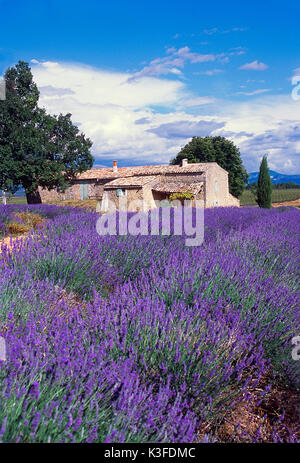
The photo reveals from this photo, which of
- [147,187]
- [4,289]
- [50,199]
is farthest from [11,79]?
[4,289]

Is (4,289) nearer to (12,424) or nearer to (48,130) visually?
(12,424)

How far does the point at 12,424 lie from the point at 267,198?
25556mm

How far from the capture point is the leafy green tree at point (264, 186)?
82.1ft

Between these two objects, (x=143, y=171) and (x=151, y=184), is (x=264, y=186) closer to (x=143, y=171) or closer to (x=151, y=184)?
(x=151, y=184)

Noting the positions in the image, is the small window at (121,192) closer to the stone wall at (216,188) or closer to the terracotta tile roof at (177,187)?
the terracotta tile roof at (177,187)

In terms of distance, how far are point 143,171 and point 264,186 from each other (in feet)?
28.8

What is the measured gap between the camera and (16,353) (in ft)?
4.65

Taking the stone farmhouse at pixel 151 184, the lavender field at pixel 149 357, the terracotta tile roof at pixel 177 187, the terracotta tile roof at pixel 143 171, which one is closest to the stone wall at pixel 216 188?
the stone farmhouse at pixel 151 184

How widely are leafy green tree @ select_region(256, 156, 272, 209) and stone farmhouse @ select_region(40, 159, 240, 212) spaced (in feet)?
9.84

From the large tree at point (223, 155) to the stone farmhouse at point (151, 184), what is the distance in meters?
4.04

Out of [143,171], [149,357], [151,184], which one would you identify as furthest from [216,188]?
[149,357]

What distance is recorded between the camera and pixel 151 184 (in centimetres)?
2405

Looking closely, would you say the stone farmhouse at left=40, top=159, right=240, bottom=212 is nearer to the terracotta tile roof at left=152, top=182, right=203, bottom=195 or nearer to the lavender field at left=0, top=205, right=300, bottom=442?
the terracotta tile roof at left=152, top=182, right=203, bottom=195

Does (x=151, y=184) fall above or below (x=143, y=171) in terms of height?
below
